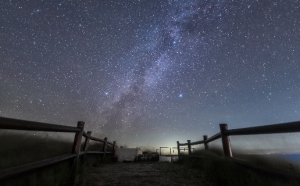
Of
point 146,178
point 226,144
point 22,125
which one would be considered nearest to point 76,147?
point 146,178

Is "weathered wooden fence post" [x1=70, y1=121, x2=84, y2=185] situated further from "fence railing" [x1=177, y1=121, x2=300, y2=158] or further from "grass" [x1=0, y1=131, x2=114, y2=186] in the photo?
"fence railing" [x1=177, y1=121, x2=300, y2=158]

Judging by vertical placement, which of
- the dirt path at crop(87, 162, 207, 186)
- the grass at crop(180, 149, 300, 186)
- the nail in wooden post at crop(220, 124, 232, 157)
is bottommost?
the dirt path at crop(87, 162, 207, 186)

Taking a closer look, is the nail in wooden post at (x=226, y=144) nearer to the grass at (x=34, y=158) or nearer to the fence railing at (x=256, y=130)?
the fence railing at (x=256, y=130)

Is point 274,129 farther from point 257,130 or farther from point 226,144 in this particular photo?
point 226,144

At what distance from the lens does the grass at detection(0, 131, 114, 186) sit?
202 centimetres

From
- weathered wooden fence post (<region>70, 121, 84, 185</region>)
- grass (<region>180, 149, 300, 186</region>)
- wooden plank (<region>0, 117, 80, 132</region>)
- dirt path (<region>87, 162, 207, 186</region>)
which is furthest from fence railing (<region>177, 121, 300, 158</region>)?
weathered wooden fence post (<region>70, 121, 84, 185</region>)

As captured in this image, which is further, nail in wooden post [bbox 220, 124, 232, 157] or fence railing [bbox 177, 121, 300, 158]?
nail in wooden post [bbox 220, 124, 232, 157]

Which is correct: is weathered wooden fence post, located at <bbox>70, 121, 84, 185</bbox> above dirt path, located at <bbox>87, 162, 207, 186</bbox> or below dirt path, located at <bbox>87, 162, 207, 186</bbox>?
above

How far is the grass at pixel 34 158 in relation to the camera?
6.63 feet

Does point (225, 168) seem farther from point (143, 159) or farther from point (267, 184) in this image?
point (143, 159)

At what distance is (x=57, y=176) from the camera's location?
254cm

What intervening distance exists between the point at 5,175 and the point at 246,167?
9.31ft

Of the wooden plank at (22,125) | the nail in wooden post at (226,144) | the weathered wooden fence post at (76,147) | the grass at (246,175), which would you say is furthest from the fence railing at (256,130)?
the weathered wooden fence post at (76,147)

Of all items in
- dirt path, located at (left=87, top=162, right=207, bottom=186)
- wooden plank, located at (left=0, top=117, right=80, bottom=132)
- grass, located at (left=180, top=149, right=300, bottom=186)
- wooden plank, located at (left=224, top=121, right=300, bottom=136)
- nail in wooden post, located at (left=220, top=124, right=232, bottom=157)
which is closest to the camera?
wooden plank, located at (left=0, top=117, right=80, bottom=132)
